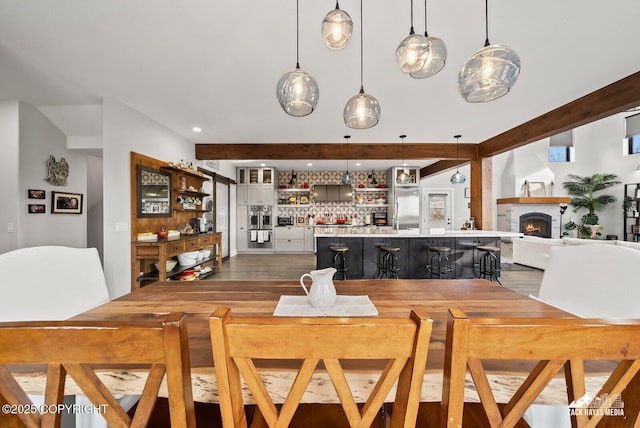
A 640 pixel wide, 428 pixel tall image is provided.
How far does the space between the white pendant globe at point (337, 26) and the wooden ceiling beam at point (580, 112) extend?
3.44 m

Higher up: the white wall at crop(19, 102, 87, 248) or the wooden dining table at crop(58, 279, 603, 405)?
the white wall at crop(19, 102, 87, 248)

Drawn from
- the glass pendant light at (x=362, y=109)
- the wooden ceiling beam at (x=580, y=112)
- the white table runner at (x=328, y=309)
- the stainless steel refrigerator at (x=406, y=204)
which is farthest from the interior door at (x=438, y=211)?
the white table runner at (x=328, y=309)

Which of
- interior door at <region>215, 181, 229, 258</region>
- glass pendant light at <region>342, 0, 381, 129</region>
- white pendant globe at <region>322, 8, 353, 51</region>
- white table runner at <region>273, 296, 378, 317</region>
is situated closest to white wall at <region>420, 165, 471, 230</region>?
interior door at <region>215, 181, 229, 258</region>

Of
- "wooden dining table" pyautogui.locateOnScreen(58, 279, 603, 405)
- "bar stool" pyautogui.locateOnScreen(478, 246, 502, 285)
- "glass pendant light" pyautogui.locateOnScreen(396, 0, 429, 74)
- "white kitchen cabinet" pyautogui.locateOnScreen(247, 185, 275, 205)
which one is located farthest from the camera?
"white kitchen cabinet" pyautogui.locateOnScreen(247, 185, 275, 205)

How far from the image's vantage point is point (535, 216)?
8352 millimetres

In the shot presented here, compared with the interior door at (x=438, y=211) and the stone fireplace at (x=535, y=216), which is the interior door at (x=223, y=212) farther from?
the stone fireplace at (x=535, y=216)

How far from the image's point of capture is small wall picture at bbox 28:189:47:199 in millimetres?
3592

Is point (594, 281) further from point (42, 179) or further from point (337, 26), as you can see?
point (42, 179)

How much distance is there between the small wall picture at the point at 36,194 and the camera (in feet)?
11.8

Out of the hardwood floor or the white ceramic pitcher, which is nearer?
the white ceramic pitcher

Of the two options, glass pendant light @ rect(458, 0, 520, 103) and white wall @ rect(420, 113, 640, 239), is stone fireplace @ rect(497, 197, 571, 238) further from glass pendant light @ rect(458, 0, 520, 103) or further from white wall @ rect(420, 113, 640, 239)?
glass pendant light @ rect(458, 0, 520, 103)

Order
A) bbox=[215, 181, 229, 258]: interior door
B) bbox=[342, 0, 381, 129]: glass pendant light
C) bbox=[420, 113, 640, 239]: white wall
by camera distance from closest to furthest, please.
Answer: bbox=[342, 0, 381, 129]: glass pendant light → bbox=[215, 181, 229, 258]: interior door → bbox=[420, 113, 640, 239]: white wall

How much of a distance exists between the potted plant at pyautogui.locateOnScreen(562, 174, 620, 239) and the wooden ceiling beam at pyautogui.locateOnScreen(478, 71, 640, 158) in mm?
6167

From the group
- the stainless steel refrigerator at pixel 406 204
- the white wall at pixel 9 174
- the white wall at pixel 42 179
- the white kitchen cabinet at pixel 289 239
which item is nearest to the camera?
the white wall at pixel 9 174
